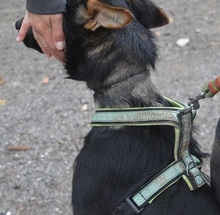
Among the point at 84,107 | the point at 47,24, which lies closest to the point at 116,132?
the point at 47,24

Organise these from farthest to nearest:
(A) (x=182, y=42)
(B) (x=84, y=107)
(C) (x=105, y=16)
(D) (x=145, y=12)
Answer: (A) (x=182, y=42)
(B) (x=84, y=107)
(D) (x=145, y=12)
(C) (x=105, y=16)

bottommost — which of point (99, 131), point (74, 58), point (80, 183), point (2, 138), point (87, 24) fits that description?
point (2, 138)

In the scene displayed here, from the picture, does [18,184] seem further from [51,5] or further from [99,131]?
[51,5]

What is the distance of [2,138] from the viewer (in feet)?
11.6

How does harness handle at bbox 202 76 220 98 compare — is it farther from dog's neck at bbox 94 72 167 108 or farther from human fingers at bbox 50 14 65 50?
human fingers at bbox 50 14 65 50

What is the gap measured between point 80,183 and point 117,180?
177 millimetres

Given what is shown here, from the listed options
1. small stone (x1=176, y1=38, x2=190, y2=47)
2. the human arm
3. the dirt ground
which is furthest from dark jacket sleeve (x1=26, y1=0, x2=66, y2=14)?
small stone (x1=176, y1=38, x2=190, y2=47)

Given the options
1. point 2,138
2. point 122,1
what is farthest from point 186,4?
point 122,1

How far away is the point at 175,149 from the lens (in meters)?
1.95

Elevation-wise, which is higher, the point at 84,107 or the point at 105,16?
the point at 105,16

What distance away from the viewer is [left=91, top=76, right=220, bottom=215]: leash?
1915 mm

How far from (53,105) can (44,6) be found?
206 centimetres

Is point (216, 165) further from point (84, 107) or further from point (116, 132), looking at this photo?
point (84, 107)

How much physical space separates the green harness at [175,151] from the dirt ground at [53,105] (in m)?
0.90
